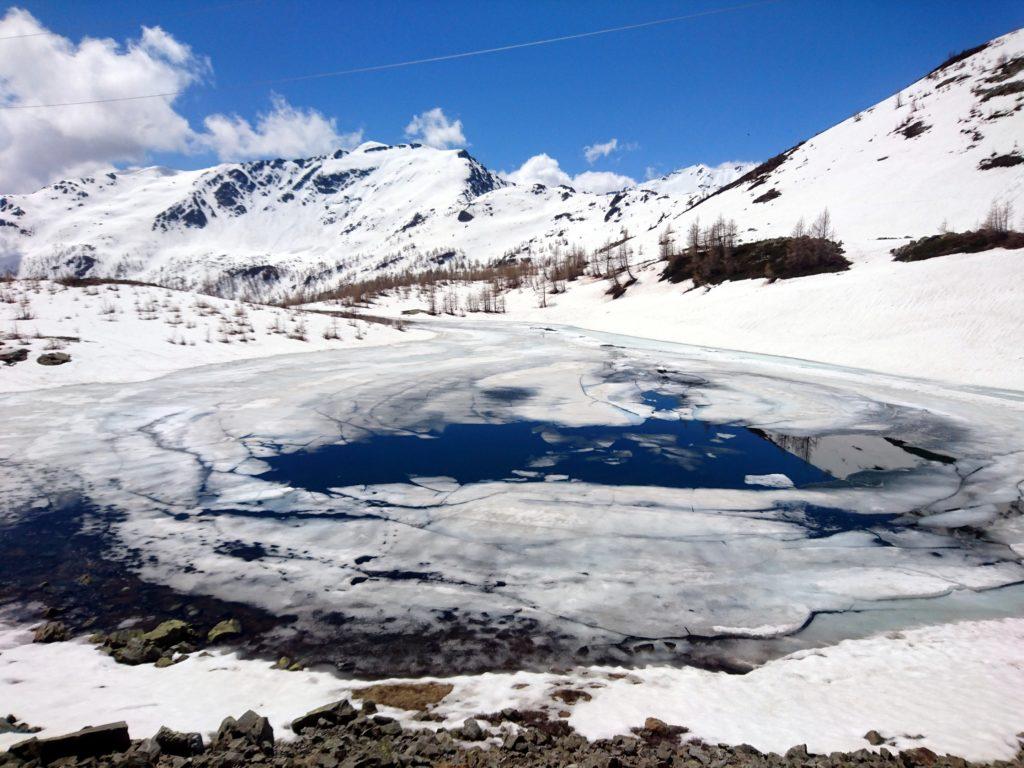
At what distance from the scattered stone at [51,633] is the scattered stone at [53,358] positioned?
12255mm

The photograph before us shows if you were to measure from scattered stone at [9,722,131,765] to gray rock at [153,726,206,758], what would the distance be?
19 cm

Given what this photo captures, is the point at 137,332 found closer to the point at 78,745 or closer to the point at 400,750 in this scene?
the point at 78,745

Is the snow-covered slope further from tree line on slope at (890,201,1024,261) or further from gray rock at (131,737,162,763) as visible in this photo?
gray rock at (131,737,162,763)

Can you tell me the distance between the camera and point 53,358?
13312 millimetres

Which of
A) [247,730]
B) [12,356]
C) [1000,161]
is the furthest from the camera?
[1000,161]

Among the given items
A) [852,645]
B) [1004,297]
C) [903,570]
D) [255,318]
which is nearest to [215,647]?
[852,645]

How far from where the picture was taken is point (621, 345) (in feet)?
79.8

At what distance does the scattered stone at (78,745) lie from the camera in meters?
2.53

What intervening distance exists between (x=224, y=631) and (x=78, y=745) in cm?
150

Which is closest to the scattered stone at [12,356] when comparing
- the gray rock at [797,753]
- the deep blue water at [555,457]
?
the deep blue water at [555,457]

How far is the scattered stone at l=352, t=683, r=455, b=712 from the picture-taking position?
331cm

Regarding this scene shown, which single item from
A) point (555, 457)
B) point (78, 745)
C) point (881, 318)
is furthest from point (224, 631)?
point (881, 318)

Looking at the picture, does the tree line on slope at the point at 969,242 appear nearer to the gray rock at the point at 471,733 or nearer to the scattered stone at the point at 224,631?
the gray rock at the point at 471,733

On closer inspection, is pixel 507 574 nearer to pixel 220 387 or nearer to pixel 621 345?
pixel 220 387
